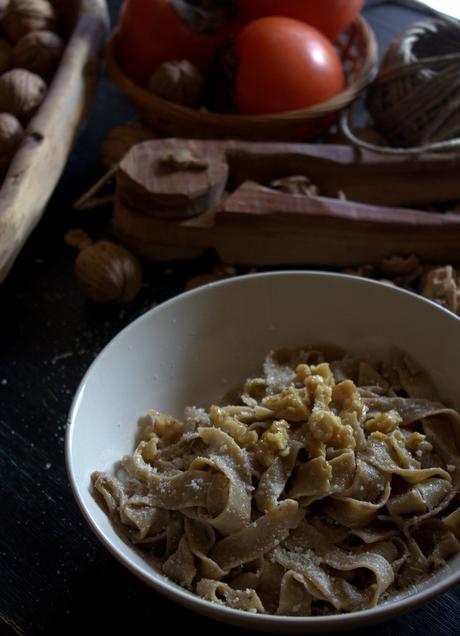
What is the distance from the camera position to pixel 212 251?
1.03m

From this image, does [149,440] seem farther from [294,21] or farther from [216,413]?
[294,21]

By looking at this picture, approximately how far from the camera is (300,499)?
0.66 metres

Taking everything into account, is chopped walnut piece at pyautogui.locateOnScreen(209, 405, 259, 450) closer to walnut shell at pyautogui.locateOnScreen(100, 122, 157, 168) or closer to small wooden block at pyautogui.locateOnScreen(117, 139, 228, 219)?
small wooden block at pyautogui.locateOnScreen(117, 139, 228, 219)

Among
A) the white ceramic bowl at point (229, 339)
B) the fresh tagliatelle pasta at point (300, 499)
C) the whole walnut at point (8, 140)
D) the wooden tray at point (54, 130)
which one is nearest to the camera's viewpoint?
the fresh tagliatelle pasta at point (300, 499)

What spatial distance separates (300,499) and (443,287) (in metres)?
0.36

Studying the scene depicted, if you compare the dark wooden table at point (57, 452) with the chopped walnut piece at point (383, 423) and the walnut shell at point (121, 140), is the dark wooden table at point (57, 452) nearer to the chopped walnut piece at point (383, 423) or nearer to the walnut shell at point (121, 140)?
the walnut shell at point (121, 140)

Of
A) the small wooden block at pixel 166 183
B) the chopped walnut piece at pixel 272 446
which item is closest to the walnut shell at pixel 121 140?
the small wooden block at pixel 166 183

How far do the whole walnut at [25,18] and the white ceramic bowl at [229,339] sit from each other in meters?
0.63

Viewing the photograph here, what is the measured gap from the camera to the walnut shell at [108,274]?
94 centimetres

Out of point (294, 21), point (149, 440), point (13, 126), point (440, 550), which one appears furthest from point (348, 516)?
point (294, 21)

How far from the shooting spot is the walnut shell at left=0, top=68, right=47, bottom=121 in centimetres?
105

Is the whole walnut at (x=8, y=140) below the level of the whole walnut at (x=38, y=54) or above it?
→ below

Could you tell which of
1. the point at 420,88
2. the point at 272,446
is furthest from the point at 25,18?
the point at 272,446

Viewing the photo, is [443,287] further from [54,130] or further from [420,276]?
[54,130]
